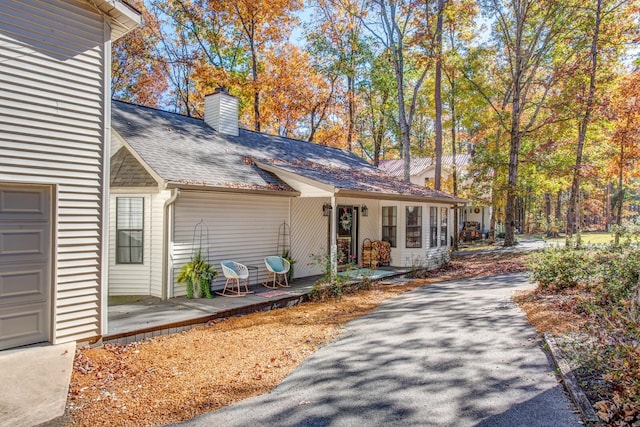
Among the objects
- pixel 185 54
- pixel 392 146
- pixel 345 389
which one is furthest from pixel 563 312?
pixel 392 146

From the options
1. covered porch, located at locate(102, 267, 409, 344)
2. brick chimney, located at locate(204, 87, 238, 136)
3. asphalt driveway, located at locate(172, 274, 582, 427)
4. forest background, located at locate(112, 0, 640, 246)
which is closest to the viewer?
asphalt driveway, located at locate(172, 274, 582, 427)

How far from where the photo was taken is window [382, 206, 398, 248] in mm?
12742

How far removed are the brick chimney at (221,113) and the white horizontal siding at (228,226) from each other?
10.7 ft

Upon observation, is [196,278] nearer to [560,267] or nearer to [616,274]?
[560,267]

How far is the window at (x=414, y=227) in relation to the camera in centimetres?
1255

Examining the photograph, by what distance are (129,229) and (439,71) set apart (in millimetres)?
14088

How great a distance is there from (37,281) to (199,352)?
2.15m

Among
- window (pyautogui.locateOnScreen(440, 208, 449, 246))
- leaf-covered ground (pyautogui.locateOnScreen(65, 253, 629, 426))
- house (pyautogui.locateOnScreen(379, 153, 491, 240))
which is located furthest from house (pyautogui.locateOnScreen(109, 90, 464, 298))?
house (pyautogui.locateOnScreen(379, 153, 491, 240))

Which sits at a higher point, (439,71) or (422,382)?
(439,71)

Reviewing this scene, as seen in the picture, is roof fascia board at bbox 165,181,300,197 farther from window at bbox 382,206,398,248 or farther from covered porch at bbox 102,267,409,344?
window at bbox 382,206,398,248

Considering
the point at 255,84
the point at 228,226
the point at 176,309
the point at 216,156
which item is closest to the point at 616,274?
the point at 228,226

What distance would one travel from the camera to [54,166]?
4879 millimetres

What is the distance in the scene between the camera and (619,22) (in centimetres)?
1495

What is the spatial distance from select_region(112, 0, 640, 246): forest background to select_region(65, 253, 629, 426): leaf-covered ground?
10.8 metres
